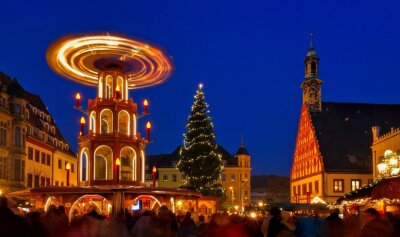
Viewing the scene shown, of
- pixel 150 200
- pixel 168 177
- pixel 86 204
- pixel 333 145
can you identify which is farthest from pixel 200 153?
pixel 168 177

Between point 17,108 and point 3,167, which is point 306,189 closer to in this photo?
point 17,108

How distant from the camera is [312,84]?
8281cm

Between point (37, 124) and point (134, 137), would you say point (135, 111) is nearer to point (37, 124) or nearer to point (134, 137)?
point (134, 137)

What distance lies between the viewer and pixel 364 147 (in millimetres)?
73250

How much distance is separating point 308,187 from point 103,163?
143ft

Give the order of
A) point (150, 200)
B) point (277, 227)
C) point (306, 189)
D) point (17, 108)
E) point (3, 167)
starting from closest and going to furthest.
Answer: point (277, 227) < point (150, 200) < point (3, 167) < point (17, 108) < point (306, 189)

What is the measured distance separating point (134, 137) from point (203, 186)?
24035 millimetres

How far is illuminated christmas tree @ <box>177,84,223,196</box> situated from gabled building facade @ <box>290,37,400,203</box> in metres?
15.7

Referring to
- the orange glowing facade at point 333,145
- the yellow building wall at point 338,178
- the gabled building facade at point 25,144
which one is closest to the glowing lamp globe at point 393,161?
the gabled building facade at point 25,144

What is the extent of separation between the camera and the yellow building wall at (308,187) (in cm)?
7101

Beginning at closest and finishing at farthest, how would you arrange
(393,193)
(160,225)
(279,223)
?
(279,223) < (160,225) < (393,193)

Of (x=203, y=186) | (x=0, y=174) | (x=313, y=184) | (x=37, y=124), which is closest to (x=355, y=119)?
(x=313, y=184)

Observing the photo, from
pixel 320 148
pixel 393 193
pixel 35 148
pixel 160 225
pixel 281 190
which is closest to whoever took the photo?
pixel 160 225

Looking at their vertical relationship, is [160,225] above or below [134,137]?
below
